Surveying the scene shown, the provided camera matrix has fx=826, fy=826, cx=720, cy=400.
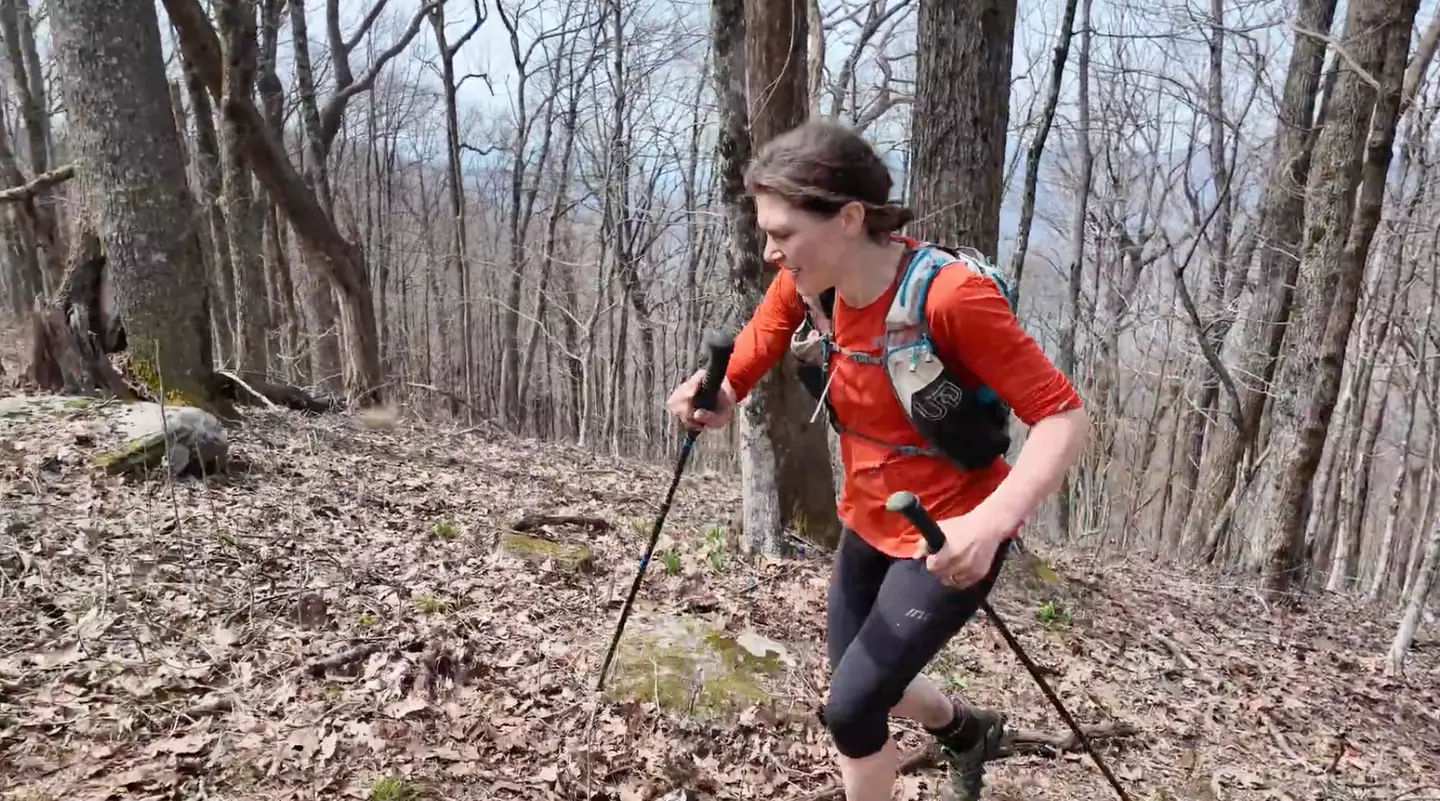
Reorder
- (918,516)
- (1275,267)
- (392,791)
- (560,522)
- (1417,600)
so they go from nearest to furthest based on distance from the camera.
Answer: (918,516), (392,791), (1417,600), (560,522), (1275,267)

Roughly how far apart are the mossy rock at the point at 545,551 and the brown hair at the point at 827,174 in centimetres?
342

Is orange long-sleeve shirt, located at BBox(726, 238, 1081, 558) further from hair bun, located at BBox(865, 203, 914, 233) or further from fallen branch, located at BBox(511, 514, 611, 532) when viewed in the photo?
fallen branch, located at BBox(511, 514, 611, 532)

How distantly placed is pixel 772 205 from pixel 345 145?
101 feet

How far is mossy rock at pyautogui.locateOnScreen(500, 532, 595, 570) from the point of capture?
5129 millimetres

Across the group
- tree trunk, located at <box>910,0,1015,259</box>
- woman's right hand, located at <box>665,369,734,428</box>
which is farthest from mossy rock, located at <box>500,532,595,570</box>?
tree trunk, located at <box>910,0,1015,259</box>

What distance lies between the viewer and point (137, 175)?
228 inches

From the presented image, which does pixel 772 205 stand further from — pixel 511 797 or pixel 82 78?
pixel 82 78

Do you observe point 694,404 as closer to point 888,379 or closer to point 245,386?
point 888,379

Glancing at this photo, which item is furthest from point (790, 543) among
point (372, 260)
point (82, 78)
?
point (372, 260)


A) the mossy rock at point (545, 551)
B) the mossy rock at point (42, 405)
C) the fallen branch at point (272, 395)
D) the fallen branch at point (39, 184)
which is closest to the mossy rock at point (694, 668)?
the mossy rock at point (545, 551)

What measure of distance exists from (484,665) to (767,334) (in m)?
2.16

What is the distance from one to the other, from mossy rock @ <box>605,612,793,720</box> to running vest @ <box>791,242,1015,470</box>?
6.51 feet

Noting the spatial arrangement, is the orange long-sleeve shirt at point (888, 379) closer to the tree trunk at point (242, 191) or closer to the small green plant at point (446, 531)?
the small green plant at point (446, 531)

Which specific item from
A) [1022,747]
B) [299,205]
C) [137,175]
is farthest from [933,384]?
[299,205]
